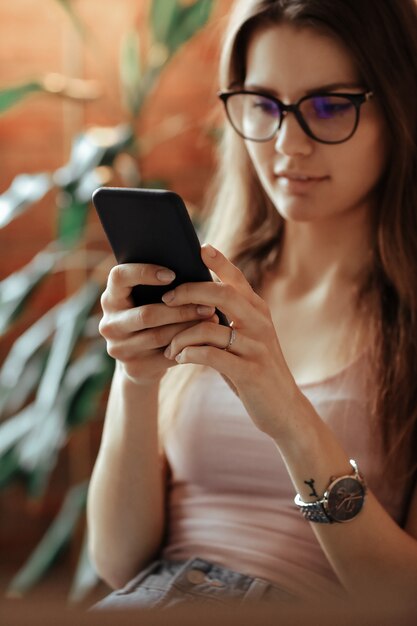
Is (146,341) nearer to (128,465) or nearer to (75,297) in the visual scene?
(128,465)

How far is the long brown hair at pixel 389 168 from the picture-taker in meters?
0.96

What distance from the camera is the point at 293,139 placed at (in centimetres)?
98

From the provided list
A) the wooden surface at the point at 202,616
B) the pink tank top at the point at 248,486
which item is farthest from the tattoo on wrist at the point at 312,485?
the wooden surface at the point at 202,616

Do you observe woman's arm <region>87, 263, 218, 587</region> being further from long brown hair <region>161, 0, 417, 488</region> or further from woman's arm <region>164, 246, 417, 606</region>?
long brown hair <region>161, 0, 417, 488</region>

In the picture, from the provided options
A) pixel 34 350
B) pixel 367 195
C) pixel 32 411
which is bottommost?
pixel 32 411

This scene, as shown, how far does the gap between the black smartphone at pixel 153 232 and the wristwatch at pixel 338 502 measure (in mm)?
210

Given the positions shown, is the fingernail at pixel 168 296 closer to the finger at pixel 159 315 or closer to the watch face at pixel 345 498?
the finger at pixel 159 315

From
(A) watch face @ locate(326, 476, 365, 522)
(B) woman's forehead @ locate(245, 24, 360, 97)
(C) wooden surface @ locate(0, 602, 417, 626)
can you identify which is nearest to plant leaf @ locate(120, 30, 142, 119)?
(B) woman's forehead @ locate(245, 24, 360, 97)

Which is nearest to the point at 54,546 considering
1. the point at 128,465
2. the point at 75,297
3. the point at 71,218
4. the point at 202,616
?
the point at 75,297

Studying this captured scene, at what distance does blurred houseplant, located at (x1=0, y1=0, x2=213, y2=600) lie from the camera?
1.51 meters

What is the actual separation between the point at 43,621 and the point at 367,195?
0.84 meters

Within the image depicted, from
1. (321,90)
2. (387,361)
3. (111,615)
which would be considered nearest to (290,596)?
(387,361)

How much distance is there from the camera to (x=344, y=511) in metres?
0.89

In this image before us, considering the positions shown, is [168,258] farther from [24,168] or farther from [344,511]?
[24,168]
